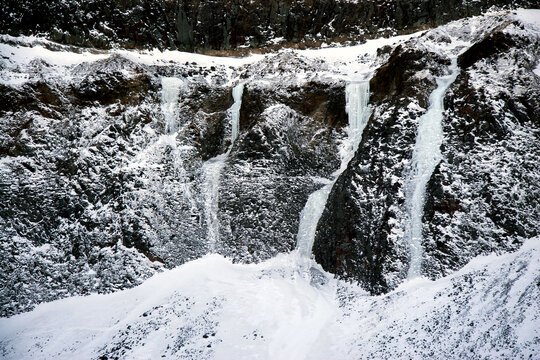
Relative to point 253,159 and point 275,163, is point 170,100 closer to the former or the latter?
point 253,159

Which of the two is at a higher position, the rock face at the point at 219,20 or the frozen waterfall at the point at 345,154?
the rock face at the point at 219,20

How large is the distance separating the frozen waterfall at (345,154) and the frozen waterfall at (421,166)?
4279mm

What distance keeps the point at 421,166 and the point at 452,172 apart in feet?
5.10

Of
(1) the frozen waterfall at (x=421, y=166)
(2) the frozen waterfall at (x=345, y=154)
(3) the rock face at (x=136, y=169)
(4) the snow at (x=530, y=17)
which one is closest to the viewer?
(1) the frozen waterfall at (x=421, y=166)

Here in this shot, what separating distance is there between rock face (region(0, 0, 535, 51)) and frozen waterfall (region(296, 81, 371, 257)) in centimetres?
979

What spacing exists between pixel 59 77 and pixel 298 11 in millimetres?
20480

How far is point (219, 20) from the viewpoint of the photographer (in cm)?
3678

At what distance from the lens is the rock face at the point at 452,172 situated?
18188mm

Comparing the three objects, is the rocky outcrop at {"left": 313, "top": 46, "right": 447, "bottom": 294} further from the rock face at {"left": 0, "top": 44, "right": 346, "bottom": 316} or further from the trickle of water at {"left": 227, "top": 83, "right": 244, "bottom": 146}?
the trickle of water at {"left": 227, "top": 83, "right": 244, "bottom": 146}

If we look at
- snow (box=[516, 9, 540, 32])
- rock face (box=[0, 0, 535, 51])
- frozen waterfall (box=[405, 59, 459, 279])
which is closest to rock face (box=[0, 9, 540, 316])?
frozen waterfall (box=[405, 59, 459, 279])

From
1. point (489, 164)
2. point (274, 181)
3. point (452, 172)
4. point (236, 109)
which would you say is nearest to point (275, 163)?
point (274, 181)

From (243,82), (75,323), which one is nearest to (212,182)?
(243,82)

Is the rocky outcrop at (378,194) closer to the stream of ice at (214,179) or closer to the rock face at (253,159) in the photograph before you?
the rock face at (253,159)

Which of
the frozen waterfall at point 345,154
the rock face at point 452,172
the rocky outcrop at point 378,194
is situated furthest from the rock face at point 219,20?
the rocky outcrop at point 378,194
